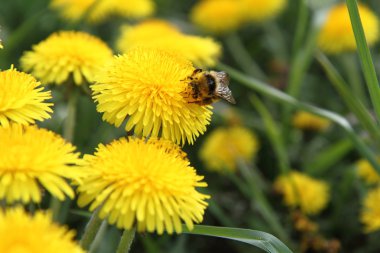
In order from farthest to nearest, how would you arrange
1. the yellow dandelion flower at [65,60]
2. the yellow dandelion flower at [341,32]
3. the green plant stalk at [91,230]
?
the yellow dandelion flower at [341,32] < the yellow dandelion flower at [65,60] < the green plant stalk at [91,230]

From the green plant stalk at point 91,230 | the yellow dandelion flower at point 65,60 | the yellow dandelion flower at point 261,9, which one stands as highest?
the yellow dandelion flower at point 261,9

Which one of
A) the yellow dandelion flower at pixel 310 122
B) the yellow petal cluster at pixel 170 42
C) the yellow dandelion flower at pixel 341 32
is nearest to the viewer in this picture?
Result: the yellow petal cluster at pixel 170 42

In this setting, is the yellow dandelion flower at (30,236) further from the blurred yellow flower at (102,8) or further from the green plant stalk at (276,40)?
the green plant stalk at (276,40)

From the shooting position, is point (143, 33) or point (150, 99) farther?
point (143, 33)

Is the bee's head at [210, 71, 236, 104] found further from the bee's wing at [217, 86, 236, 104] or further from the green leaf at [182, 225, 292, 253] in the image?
the green leaf at [182, 225, 292, 253]

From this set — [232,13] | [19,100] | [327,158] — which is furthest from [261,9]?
[19,100]

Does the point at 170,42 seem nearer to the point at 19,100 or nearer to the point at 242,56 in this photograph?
the point at 242,56

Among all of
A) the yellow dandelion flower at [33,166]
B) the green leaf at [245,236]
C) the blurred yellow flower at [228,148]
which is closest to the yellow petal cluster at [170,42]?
the blurred yellow flower at [228,148]
